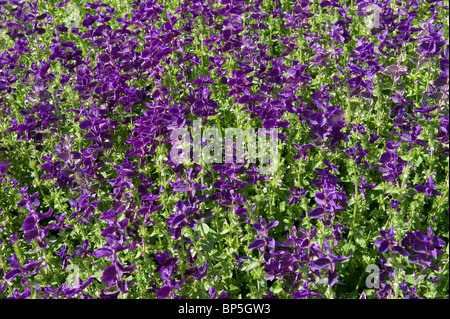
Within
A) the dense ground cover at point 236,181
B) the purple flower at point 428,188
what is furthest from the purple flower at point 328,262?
the purple flower at point 428,188

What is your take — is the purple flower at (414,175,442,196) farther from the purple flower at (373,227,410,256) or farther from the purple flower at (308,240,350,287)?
the purple flower at (308,240,350,287)

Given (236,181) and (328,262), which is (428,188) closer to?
(328,262)

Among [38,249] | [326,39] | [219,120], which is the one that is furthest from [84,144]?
[326,39]

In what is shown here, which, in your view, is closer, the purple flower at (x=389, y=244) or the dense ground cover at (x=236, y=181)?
the purple flower at (x=389, y=244)

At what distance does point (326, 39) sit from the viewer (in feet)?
18.2

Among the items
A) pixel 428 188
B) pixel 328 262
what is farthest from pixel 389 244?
pixel 428 188

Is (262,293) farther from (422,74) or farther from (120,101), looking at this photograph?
(422,74)

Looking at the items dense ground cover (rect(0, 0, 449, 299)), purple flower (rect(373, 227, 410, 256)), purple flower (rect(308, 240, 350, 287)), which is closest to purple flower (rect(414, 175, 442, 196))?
dense ground cover (rect(0, 0, 449, 299))

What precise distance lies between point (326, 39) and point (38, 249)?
3841 millimetres

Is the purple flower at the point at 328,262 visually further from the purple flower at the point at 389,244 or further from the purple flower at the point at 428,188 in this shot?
the purple flower at the point at 428,188

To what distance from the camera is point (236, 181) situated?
3389 mm

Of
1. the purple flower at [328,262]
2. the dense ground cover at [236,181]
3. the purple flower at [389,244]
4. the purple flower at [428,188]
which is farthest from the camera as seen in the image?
the purple flower at [428,188]

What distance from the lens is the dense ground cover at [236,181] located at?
3.03 m

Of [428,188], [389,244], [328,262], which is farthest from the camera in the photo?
[428,188]
